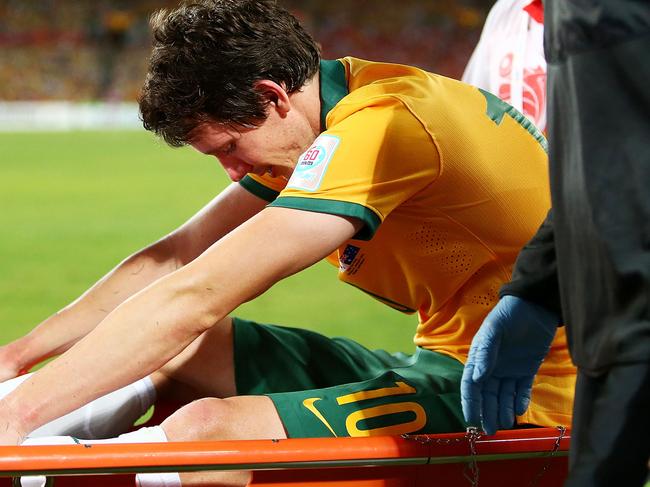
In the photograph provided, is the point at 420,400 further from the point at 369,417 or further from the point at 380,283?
the point at 380,283

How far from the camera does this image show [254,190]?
2615mm

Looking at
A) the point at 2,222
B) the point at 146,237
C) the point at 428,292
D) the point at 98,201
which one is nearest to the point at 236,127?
the point at 428,292

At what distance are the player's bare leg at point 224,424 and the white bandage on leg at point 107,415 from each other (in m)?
0.28

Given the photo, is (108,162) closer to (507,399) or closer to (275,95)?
(275,95)

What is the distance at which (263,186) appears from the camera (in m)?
2.59

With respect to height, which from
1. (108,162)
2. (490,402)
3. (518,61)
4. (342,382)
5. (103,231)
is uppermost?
(518,61)

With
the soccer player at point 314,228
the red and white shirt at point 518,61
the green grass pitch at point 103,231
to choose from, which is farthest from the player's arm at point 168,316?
the green grass pitch at point 103,231

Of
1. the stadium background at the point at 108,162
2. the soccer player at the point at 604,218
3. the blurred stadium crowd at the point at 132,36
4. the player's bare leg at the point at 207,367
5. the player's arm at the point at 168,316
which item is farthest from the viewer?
the blurred stadium crowd at the point at 132,36

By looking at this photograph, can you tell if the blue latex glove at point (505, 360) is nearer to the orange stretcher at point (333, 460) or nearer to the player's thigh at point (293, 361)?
the orange stretcher at point (333, 460)

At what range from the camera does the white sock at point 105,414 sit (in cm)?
219

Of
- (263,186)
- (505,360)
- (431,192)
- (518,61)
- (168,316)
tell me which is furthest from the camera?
(518,61)

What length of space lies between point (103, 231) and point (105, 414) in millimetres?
6729

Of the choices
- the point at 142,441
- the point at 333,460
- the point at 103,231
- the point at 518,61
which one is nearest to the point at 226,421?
the point at 142,441

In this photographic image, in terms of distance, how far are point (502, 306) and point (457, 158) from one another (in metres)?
0.49
